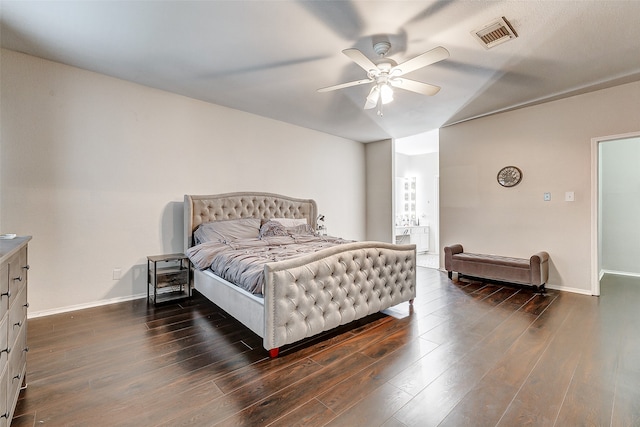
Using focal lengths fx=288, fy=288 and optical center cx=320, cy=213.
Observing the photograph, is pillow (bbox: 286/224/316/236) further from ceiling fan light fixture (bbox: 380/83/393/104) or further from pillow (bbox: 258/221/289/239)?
ceiling fan light fixture (bbox: 380/83/393/104)

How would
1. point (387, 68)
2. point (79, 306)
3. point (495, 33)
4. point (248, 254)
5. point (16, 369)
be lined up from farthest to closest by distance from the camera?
point (79, 306), point (248, 254), point (387, 68), point (495, 33), point (16, 369)

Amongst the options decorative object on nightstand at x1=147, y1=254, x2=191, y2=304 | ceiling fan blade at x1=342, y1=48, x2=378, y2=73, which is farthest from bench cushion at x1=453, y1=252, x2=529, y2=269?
decorative object on nightstand at x1=147, y1=254, x2=191, y2=304

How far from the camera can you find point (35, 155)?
2.99 metres

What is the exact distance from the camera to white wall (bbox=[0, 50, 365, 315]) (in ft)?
9.67

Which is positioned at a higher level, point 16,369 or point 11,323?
point 11,323

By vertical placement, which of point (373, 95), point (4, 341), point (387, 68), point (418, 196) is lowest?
point (4, 341)

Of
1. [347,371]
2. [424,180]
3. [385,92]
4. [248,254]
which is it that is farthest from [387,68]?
[424,180]

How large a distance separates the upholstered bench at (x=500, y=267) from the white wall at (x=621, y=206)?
200 cm

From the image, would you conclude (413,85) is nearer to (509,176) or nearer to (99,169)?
(509,176)

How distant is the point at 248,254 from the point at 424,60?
2.44 metres

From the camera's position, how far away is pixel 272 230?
4188mm

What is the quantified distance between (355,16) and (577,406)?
9.87 feet

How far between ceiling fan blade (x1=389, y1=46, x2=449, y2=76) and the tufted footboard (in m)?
1.63

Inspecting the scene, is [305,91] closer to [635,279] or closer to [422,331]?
[422,331]
